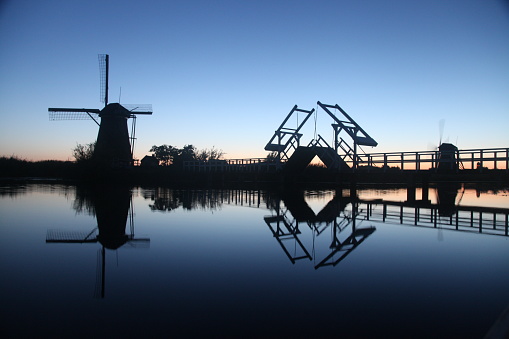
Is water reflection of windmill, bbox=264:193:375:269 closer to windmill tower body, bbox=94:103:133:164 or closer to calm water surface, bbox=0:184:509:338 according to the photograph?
calm water surface, bbox=0:184:509:338

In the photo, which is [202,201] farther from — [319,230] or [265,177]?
[265,177]

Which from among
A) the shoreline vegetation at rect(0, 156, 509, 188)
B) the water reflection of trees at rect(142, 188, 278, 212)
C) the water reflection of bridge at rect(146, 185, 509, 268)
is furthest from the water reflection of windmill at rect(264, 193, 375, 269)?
the shoreline vegetation at rect(0, 156, 509, 188)

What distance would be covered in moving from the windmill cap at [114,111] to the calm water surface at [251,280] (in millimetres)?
37964

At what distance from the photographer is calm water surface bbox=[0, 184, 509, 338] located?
414cm

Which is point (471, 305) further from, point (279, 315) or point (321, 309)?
point (279, 315)

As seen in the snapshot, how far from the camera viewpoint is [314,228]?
10844 mm

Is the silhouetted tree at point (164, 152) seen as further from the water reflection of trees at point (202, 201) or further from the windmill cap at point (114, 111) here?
the water reflection of trees at point (202, 201)

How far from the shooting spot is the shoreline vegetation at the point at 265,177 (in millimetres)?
20156

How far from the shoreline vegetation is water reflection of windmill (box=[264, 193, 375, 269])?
8744 mm

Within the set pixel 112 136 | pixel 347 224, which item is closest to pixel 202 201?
pixel 347 224

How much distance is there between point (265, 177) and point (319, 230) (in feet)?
87.1

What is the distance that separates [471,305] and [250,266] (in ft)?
11.6

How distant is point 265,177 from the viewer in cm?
3703

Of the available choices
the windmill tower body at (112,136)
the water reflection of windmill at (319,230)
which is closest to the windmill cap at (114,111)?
the windmill tower body at (112,136)
